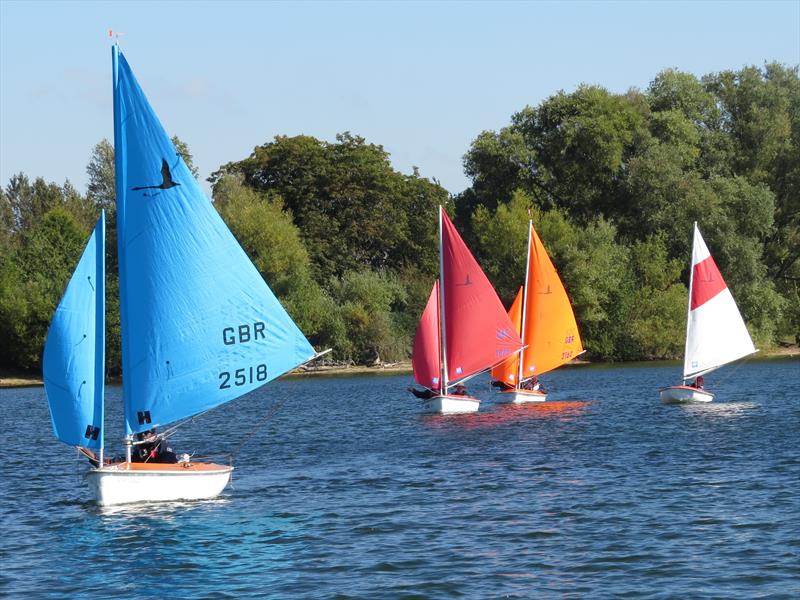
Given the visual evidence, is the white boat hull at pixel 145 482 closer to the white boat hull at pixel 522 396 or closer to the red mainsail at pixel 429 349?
the red mainsail at pixel 429 349

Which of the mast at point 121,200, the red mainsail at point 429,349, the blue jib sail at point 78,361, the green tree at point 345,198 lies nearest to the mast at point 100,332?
the blue jib sail at point 78,361

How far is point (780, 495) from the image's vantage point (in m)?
29.0

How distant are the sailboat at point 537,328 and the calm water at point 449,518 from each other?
9602mm

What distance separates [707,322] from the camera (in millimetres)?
55312

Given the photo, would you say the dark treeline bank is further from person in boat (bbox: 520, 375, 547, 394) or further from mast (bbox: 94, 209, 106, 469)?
mast (bbox: 94, 209, 106, 469)

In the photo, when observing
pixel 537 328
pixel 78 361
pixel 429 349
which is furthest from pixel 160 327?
pixel 537 328

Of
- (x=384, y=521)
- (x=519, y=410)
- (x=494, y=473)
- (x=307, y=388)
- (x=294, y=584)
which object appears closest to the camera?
(x=294, y=584)

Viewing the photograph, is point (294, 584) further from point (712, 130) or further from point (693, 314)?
point (712, 130)

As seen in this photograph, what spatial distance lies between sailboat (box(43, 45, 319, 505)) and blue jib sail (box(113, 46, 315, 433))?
0.9 inches

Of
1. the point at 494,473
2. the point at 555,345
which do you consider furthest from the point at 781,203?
the point at 494,473

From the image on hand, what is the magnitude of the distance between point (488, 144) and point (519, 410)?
5114 centimetres

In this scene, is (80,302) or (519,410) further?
(519,410)

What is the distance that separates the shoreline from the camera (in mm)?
97550

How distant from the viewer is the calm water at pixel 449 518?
21.8 m
